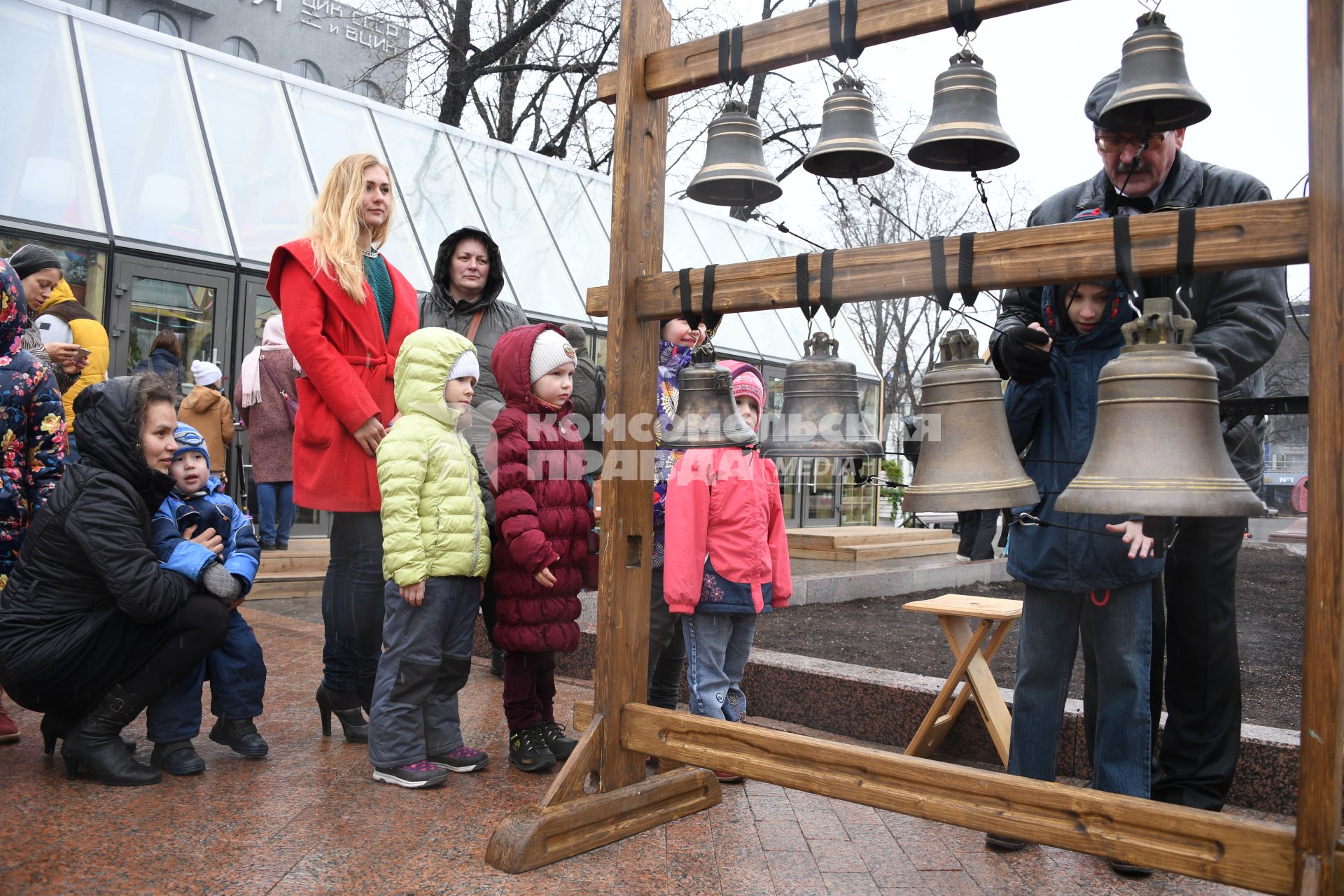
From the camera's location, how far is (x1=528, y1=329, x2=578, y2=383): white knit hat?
3.98 m

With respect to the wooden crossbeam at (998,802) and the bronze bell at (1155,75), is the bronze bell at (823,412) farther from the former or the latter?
the bronze bell at (1155,75)

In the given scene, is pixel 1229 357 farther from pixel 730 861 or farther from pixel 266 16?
pixel 266 16

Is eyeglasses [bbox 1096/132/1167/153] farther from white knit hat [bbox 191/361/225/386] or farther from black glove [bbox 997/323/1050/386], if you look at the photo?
white knit hat [bbox 191/361/225/386]

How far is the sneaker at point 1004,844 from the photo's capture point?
10.6 feet

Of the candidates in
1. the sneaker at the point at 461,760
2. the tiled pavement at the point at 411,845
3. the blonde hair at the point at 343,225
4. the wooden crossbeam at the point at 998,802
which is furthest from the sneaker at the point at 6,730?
the wooden crossbeam at the point at 998,802

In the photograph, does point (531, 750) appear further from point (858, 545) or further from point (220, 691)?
point (858, 545)

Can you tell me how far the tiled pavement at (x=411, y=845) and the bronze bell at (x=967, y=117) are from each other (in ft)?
6.83

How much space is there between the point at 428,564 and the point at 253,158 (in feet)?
24.6

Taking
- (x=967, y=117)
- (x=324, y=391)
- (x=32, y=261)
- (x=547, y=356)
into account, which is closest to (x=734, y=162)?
(x=967, y=117)

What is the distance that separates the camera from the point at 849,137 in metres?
3.20

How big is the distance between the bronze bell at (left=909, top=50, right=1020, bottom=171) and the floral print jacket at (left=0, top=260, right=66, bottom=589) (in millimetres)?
3286

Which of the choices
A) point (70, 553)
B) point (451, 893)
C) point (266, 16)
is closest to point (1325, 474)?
point (451, 893)

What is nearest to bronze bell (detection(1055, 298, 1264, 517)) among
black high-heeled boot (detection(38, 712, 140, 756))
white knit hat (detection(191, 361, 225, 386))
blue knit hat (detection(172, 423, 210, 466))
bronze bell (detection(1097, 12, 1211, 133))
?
bronze bell (detection(1097, 12, 1211, 133))

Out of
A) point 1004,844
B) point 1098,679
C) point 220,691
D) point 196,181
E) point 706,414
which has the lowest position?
point 1004,844
